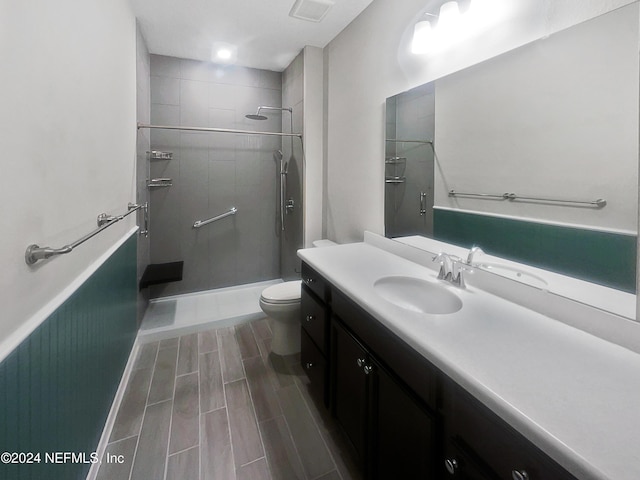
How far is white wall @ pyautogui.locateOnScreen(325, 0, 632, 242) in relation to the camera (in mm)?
1069

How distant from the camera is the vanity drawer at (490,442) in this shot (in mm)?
544

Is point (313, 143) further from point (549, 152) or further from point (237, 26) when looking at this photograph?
point (549, 152)

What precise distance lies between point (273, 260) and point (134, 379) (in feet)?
6.18

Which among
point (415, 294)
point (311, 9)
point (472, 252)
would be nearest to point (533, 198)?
point (472, 252)

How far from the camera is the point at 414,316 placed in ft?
3.12

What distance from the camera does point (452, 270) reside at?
1.30 m

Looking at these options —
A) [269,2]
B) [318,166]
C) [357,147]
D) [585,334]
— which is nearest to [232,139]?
[318,166]

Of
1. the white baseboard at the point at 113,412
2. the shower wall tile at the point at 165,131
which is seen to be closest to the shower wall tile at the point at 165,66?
the shower wall tile at the point at 165,131

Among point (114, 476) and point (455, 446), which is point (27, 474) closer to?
point (114, 476)

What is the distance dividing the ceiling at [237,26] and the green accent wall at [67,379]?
175cm

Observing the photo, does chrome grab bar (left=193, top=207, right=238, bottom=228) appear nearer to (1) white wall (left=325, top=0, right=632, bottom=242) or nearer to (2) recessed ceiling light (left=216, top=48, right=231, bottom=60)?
(1) white wall (left=325, top=0, right=632, bottom=242)

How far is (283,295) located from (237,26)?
213cm

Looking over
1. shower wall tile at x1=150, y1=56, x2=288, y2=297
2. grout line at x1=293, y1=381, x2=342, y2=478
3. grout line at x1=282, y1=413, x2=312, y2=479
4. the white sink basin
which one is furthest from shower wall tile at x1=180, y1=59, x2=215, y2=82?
grout line at x1=282, y1=413, x2=312, y2=479

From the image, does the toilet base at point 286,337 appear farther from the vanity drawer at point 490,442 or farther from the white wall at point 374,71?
the vanity drawer at point 490,442
